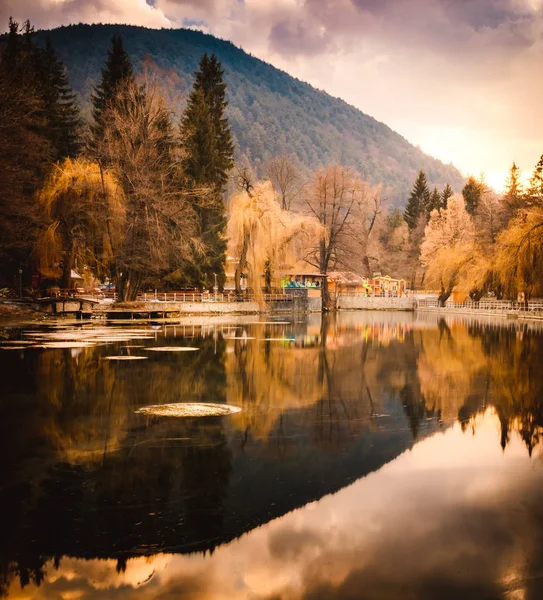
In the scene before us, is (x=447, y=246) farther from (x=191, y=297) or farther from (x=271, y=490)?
(x=271, y=490)

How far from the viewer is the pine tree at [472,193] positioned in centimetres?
10119

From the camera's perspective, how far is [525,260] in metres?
39.7

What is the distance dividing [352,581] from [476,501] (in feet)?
7.38

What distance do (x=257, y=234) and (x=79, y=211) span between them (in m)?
14.5

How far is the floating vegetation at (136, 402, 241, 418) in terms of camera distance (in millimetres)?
10219

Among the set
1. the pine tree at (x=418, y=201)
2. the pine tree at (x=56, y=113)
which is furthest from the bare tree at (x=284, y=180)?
the pine tree at (x=418, y=201)

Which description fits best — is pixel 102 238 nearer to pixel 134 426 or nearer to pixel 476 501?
pixel 134 426

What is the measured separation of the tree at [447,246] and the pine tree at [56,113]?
1412 inches

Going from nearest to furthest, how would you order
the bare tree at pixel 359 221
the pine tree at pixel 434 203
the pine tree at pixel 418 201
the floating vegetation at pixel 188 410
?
1. the floating vegetation at pixel 188 410
2. the bare tree at pixel 359 221
3. the pine tree at pixel 434 203
4. the pine tree at pixel 418 201

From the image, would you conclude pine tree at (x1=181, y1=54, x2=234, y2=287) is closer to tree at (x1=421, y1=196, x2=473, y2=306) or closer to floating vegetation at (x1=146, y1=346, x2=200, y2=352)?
tree at (x1=421, y1=196, x2=473, y2=306)

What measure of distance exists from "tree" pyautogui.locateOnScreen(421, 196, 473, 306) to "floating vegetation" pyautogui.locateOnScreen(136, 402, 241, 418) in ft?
178

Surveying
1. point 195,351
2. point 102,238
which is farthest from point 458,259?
point 195,351

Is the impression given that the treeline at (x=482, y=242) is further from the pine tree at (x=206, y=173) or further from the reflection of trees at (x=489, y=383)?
the pine tree at (x=206, y=173)

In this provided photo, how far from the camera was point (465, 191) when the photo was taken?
105562mm
